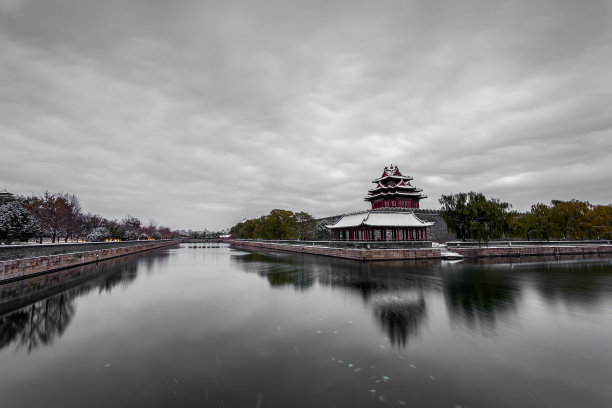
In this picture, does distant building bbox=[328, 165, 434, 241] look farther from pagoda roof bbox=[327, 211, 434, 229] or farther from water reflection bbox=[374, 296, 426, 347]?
water reflection bbox=[374, 296, 426, 347]

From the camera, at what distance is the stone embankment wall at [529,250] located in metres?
35.3

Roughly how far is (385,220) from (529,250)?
21.9 meters

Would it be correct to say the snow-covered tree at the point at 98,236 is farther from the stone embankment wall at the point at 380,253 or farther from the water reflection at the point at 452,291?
the water reflection at the point at 452,291

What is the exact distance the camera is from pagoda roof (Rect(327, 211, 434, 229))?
34.7m

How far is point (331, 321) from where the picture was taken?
9523mm

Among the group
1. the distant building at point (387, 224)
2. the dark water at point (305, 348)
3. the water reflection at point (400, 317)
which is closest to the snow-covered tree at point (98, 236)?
the dark water at point (305, 348)

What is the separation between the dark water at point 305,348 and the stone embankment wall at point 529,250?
2185 centimetres

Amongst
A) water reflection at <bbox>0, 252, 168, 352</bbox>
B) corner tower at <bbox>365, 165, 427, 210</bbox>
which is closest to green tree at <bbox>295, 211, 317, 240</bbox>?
corner tower at <bbox>365, 165, 427, 210</bbox>

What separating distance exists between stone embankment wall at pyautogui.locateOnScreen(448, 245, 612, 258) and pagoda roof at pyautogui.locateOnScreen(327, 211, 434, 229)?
248 inches

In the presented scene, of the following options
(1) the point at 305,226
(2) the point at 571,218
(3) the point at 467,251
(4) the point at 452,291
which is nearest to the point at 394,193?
(3) the point at 467,251

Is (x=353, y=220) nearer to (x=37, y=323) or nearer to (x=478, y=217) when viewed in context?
(x=478, y=217)

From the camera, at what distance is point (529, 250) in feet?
121

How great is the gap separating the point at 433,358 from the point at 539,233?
49481mm

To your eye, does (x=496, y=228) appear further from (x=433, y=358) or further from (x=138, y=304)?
(x=138, y=304)
